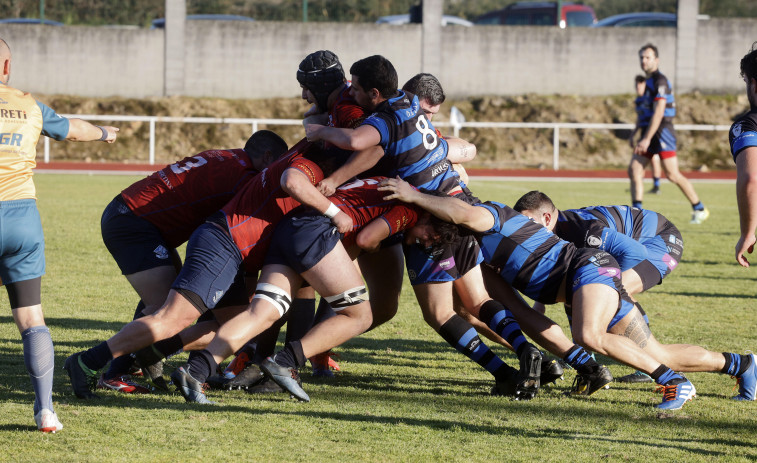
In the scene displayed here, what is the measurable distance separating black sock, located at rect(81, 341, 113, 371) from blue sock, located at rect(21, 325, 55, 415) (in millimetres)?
557

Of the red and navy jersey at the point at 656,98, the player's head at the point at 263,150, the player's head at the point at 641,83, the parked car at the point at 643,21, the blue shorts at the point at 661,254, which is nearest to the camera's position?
the player's head at the point at 263,150

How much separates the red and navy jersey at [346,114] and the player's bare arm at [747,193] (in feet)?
6.42

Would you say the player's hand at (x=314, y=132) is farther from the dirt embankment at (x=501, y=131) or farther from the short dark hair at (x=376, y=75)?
the dirt embankment at (x=501, y=131)

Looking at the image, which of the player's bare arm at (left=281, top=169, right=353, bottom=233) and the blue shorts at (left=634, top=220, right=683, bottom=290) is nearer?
the player's bare arm at (left=281, top=169, right=353, bottom=233)

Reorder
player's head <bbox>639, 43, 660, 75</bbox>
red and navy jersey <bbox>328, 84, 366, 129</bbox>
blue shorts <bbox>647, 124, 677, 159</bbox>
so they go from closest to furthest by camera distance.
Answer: red and navy jersey <bbox>328, 84, 366, 129</bbox> → player's head <bbox>639, 43, 660, 75</bbox> → blue shorts <bbox>647, 124, 677, 159</bbox>

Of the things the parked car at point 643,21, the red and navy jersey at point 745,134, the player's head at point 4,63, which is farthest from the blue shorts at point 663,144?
the parked car at point 643,21

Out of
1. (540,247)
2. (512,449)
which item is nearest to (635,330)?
(540,247)

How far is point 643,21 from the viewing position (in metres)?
29.5

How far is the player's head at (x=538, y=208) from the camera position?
5355 millimetres

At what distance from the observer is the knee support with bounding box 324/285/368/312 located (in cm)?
463

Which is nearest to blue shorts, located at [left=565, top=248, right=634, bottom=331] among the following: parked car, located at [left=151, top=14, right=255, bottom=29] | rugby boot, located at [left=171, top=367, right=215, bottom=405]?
rugby boot, located at [left=171, top=367, right=215, bottom=405]

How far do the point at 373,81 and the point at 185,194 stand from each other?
119 centimetres

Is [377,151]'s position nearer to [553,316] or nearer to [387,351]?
[387,351]

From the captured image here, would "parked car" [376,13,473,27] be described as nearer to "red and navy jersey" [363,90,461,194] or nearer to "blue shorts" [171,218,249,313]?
"red and navy jersey" [363,90,461,194]
